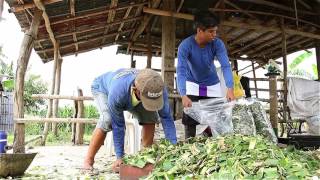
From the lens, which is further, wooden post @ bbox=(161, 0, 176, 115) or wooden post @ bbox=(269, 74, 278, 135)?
wooden post @ bbox=(161, 0, 176, 115)

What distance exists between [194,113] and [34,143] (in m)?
5.54

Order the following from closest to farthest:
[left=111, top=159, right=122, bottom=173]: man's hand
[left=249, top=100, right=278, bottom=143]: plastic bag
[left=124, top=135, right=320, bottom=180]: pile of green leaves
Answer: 1. [left=124, top=135, right=320, bottom=180]: pile of green leaves
2. [left=111, top=159, right=122, bottom=173]: man's hand
3. [left=249, top=100, right=278, bottom=143]: plastic bag

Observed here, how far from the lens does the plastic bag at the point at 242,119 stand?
14.7 feet

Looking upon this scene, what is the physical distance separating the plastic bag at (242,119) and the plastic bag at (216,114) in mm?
248

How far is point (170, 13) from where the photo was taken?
7.31m

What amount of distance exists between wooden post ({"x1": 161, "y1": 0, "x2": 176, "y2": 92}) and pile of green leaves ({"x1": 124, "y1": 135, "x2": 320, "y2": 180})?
3.90 m

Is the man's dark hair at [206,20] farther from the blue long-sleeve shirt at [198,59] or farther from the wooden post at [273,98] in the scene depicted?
the wooden post at [273,98]

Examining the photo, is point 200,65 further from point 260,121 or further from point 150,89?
point 150,89

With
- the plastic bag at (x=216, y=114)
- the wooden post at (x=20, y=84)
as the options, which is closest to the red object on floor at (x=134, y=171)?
the plastic bag at (x=216, y=114)

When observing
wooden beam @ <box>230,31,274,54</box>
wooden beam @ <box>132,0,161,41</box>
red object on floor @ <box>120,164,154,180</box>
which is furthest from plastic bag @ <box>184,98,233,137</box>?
wooden beam @ <box>230,31,274,54</box>

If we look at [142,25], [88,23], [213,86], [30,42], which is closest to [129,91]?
[213,86]

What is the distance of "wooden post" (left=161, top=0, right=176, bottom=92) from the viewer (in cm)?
730

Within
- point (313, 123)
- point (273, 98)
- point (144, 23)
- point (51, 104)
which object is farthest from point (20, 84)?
point (313, 123)

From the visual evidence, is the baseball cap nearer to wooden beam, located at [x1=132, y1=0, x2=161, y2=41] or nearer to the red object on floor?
the red object on floor
